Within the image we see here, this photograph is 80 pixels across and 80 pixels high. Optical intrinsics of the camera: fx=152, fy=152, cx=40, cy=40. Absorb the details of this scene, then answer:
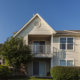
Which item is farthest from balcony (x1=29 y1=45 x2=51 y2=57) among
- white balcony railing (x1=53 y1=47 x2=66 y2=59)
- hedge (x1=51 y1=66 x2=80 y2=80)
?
hedge (x1=51 y1=66 x2=80 y2=80)

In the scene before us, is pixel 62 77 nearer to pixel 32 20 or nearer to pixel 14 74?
pixel 14 74

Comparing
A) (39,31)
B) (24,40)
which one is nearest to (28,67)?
(24,40)

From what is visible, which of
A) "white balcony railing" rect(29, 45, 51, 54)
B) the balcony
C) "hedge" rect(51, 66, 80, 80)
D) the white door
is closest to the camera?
"hedge" rect(51, 66, 80, 80)

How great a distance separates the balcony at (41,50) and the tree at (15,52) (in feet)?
4.75

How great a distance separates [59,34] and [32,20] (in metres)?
4.28

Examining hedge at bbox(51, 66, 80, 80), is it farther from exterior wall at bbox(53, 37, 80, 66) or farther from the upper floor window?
the upper floor window

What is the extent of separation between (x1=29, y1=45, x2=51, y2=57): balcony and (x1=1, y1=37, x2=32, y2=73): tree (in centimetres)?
145

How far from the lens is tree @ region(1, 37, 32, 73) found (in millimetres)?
18531

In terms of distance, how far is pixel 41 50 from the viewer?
2120 centimetres

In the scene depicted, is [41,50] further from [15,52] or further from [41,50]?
[15,52]

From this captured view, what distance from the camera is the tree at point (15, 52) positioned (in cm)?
1853

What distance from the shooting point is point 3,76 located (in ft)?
52.7

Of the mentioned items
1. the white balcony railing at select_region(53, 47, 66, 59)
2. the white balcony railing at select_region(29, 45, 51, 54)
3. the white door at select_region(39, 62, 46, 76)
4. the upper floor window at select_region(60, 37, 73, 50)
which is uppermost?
the upper floor window at select_region(60, 37, 73, 50)

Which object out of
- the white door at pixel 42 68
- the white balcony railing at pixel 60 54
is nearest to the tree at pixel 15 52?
the white door at pixel 42 68
